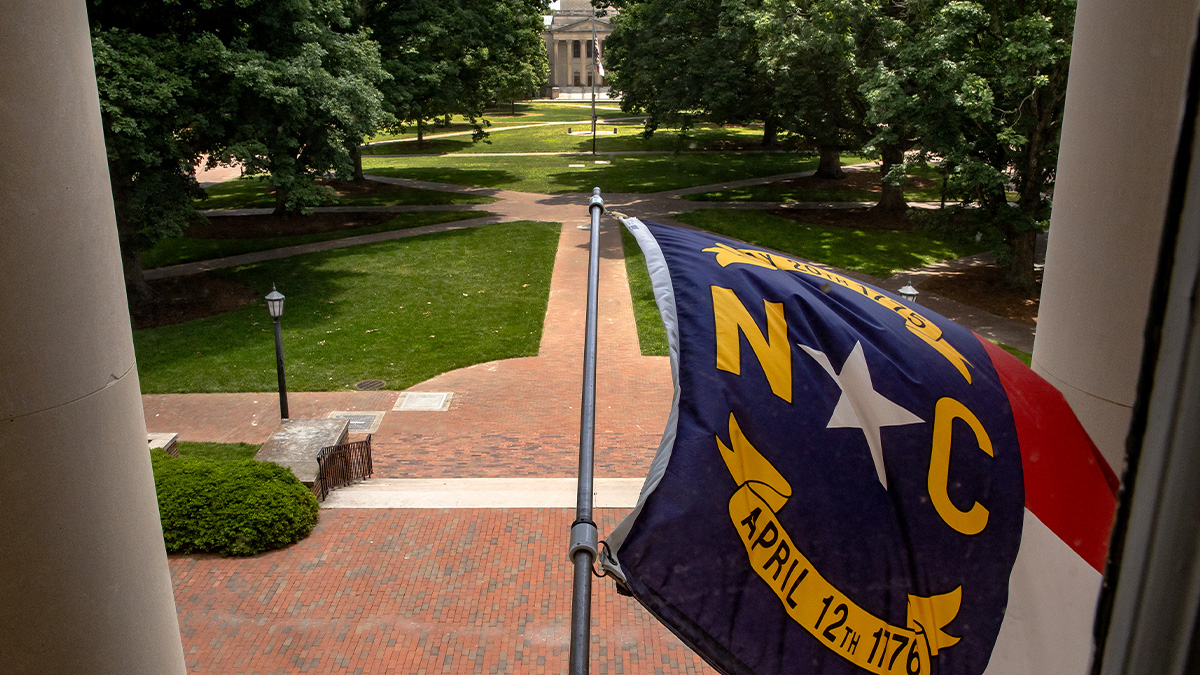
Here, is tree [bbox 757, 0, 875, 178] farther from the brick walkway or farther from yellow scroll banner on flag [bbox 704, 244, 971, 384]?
yellow scroll banner on flag [bbox 704, 244, 971, 384]

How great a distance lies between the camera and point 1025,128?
2045 cm

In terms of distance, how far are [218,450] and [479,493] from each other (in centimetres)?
483

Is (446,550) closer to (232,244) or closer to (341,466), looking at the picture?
(341,466)

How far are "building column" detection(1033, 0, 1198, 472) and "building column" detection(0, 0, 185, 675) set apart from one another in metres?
5.93

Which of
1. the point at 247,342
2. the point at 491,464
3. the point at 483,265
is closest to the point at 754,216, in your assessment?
the point at 483,265

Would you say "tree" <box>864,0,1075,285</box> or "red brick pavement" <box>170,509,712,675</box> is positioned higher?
"tree" <box>864,0,1075,285</box>

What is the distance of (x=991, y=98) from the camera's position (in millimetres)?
19609

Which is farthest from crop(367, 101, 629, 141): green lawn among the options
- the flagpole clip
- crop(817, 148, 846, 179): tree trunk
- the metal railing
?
the flagpole clip

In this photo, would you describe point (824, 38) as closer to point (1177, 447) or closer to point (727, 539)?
point (727, 539)

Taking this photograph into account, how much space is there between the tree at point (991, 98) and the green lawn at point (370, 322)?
10.2 m

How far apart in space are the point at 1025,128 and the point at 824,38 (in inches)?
275

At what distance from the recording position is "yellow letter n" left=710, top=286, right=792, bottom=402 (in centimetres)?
410

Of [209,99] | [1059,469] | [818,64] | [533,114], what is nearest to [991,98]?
[818,64]

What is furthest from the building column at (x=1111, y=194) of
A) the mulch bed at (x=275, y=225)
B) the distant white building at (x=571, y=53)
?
the distant white building at (x=571, y=53)
